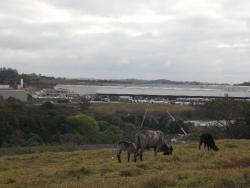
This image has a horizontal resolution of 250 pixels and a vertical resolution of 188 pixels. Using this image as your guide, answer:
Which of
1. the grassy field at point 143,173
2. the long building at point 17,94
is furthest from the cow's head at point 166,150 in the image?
the long building at point 17,94

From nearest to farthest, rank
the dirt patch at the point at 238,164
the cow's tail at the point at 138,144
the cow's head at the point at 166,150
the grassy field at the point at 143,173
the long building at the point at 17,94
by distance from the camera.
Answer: the grassy field at the point at 143,173 < the dirt patch at the point at 238,164 < the cow's tail at the point at 138,144 < the cow's head at the point at 166,150 < the long building at the point at 17,94

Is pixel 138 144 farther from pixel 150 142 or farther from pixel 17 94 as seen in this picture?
pixel 17 94

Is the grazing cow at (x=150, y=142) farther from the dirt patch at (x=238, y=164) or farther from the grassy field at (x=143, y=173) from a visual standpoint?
the dirt patch at (x=238, y=164)

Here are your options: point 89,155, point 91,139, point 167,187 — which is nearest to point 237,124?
point 91,139

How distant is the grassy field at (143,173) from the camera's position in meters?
15.1

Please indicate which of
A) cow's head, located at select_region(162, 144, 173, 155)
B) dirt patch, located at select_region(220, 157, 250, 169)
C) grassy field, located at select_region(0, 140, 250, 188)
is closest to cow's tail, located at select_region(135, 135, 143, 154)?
grassy field, located at select_region(0, 140, 250, 188)

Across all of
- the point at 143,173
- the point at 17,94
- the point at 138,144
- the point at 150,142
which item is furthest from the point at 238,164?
the point at 17,94

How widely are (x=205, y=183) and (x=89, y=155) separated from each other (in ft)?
45.5

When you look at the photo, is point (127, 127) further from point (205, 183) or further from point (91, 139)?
point (205, 183)

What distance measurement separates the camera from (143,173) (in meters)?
18.6

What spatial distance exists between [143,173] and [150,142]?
597 centimetres

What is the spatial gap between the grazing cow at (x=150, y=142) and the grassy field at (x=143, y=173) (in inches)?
24.0

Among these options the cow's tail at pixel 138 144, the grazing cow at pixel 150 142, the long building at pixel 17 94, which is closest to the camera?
the cow's tail at pixel 138 144

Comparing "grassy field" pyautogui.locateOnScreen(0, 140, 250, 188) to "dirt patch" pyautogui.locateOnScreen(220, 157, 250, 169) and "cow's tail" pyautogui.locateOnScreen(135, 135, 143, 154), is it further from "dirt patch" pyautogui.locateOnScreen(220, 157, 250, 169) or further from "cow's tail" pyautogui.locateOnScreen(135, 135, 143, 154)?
"cow's tail" pyautogui.locateOnScreen(135, 135, 143, 154)
